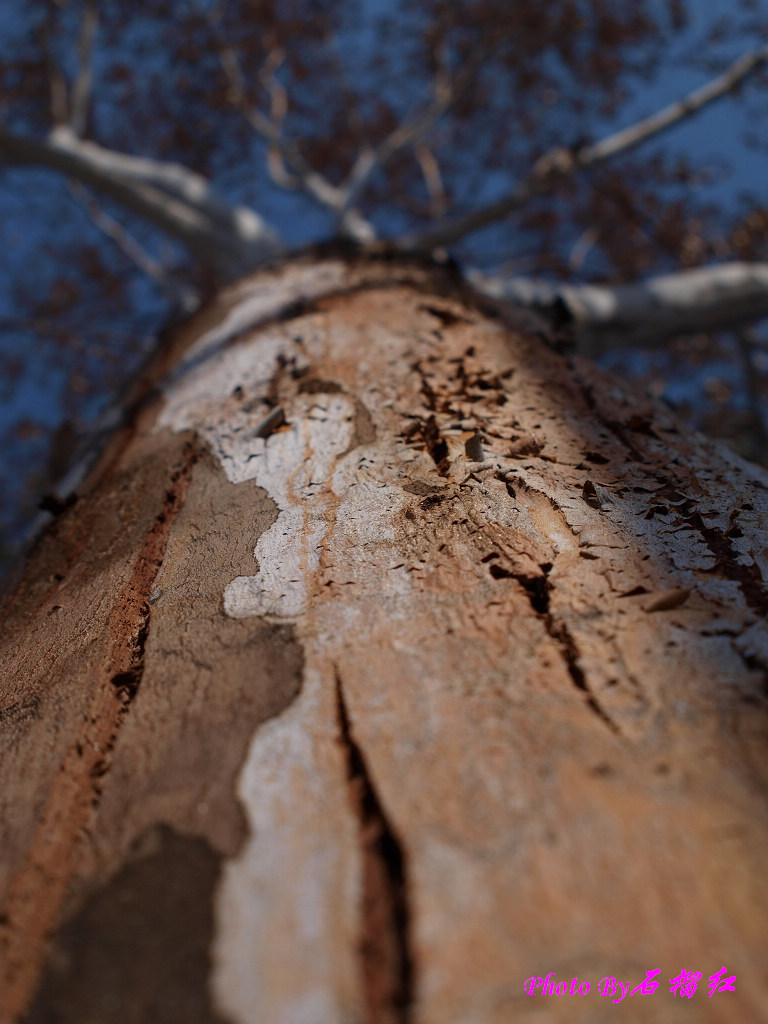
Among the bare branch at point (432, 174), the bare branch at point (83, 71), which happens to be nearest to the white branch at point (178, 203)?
the bare branch at point (83, 71)

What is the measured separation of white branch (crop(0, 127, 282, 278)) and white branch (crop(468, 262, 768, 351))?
1.09 m

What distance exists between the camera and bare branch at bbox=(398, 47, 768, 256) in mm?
3236

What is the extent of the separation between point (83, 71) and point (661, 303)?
13.4 ft

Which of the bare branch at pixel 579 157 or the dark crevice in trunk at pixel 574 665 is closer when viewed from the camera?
the dark crevice in trunk at pixel 574 665

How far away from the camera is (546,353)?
4.35 feet

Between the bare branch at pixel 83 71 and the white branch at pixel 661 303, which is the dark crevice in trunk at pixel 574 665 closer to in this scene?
the white branch at pixel 661 303

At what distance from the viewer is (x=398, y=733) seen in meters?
0.52

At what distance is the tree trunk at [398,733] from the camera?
39 centimetres

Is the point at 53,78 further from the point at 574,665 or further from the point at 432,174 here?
the point at 574,665

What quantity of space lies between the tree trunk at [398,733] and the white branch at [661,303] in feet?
5.60

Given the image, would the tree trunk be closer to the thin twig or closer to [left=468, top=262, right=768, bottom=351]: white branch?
[left=468, top=262, right=768, bottom=351]: white branch

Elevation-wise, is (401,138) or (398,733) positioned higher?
(401,138)

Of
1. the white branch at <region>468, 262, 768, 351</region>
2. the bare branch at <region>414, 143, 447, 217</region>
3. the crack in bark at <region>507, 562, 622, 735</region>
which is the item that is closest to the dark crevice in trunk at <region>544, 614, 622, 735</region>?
the crack in bark at <region>507, 562, 622, 735</region>

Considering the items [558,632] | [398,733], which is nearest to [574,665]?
[558,632]
